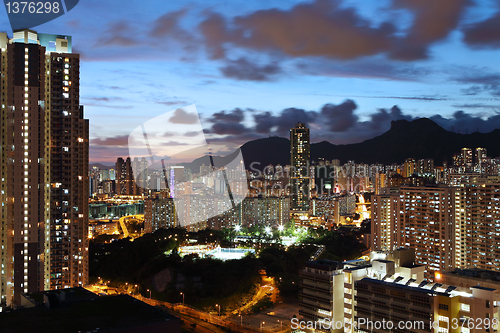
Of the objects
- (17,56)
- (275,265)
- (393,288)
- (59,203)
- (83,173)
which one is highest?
(17,56)

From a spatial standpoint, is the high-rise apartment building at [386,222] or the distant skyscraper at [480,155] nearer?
the high-rise apartment building at [386,222]

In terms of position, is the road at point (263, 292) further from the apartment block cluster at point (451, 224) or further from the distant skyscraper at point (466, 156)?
the distant skyscraper at point (466, 156)

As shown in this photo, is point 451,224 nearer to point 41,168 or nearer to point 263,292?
point 263,292

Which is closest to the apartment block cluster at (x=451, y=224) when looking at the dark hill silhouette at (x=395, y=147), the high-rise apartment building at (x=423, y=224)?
the high-rise apartment building at (x=423, y=224)

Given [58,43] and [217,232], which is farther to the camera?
[217,232]

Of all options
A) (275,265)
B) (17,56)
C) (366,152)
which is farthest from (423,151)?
(17,56)

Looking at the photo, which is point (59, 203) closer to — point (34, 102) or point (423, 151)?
point (34, 102)

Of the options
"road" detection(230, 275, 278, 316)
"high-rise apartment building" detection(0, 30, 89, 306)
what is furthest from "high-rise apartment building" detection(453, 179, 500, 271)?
"high-rise apartment building" detection(0, 30, 89, 306)
